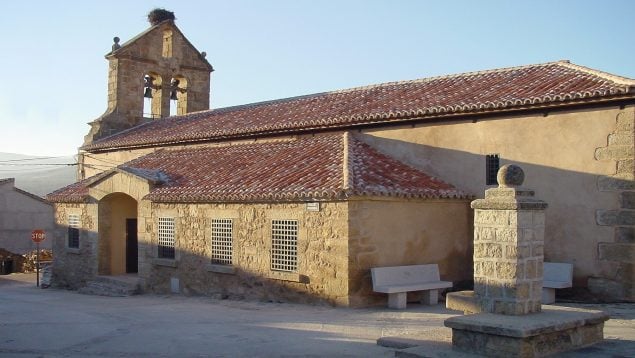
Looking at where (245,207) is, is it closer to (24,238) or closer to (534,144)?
(534,144)

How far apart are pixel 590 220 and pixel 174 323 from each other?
8035 millimetres

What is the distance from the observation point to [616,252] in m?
12.4

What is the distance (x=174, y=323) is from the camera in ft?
37.4

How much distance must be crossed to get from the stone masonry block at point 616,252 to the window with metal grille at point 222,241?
25.5 ft

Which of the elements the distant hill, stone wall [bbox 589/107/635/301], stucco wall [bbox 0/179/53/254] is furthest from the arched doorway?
the distant hill

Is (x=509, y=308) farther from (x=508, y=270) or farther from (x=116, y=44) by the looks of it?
(x=116, y=44)

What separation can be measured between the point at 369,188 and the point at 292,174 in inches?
92.3

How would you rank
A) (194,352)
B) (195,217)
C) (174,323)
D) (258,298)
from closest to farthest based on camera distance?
(194,352) < (174,323) < (258,298) < (195,217)

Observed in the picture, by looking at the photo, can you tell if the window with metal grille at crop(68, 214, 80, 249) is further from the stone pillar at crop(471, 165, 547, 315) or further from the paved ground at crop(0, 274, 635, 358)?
the stone pillar at crop(471, 165, 547, 315)

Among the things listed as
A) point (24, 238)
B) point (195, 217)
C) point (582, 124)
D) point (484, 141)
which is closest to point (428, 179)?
point (484, 141)

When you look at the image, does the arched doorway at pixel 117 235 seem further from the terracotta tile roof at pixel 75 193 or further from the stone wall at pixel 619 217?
the stone wall at pixel 619 217

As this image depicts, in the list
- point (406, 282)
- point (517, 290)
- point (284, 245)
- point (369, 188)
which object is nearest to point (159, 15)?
point (284, 245)

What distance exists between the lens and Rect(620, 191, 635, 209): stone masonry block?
40.2 ft

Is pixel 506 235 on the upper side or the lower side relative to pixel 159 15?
lower
